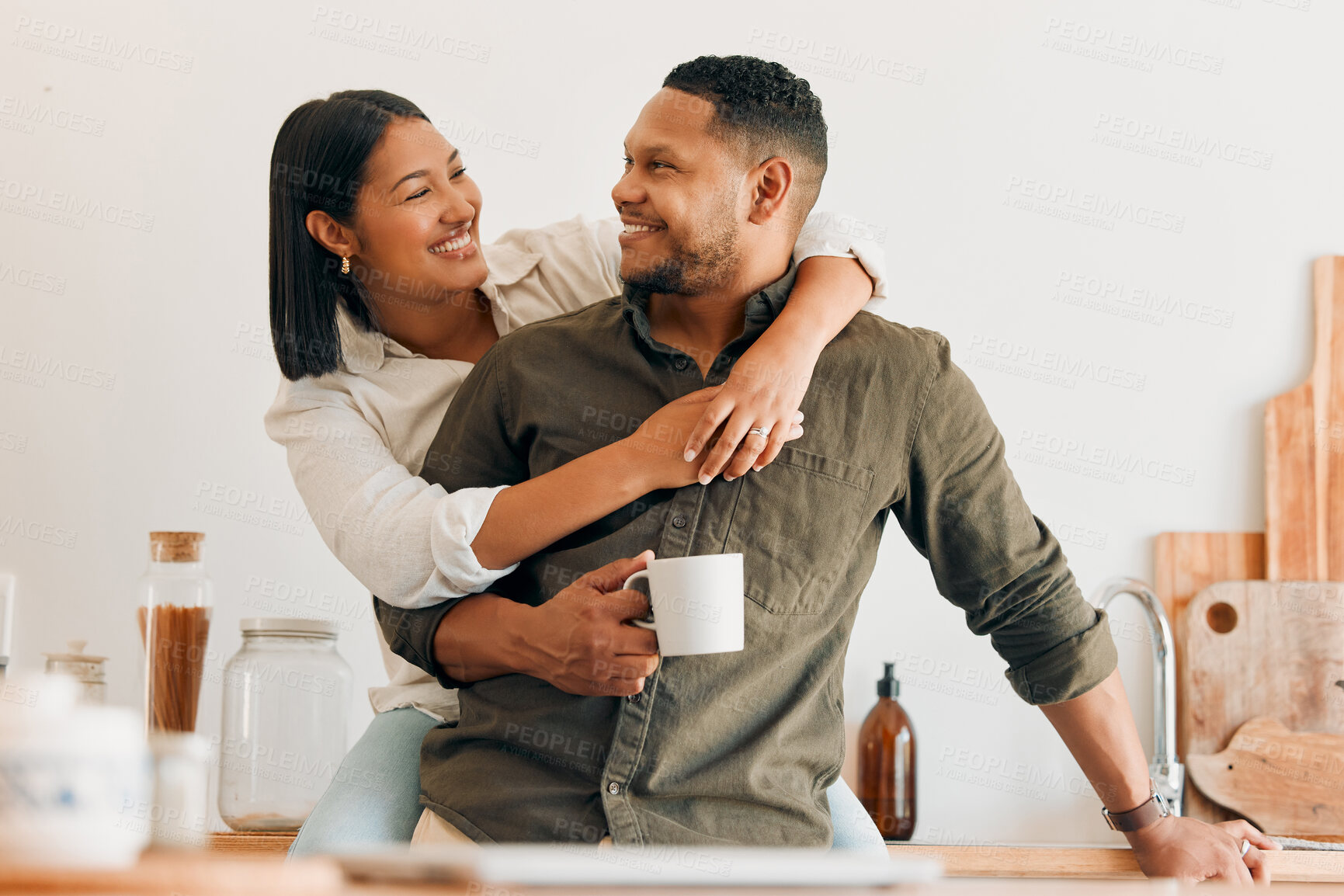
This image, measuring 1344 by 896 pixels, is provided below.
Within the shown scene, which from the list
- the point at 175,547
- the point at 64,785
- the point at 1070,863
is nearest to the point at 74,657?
the point at 175,547

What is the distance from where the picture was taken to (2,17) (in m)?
1.72

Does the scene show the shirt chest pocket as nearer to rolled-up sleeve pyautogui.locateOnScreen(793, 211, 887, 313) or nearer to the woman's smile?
rolled-up sleeve pyautogui.locateOnScreen(793, 211, 887, 313)

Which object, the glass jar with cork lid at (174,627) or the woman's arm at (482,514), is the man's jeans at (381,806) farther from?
the glass jar with cork lid at (174,627)

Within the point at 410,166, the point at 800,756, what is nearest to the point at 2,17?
the point at 410,166

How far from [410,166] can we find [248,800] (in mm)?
879

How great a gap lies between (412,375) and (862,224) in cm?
67

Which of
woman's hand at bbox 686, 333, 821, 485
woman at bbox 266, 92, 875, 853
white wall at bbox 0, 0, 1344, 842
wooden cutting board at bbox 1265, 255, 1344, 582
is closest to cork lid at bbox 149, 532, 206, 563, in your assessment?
white wall at bbox 0, 0, 1344, 842

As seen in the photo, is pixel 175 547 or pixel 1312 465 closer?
pixel 175 547

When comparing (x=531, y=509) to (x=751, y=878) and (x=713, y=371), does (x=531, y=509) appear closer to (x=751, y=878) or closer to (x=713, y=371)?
(x=713, y=371)

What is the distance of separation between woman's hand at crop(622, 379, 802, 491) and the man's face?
0.16 metres

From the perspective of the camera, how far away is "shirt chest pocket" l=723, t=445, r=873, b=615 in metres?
1.09

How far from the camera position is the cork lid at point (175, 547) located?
157 centimetres

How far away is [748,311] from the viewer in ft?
3.90

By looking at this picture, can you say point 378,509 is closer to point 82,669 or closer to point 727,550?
point 727,550
